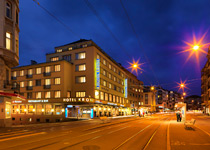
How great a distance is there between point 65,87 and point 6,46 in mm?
26835

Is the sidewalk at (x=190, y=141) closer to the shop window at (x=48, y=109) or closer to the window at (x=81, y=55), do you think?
the shop window at (x=48, y=109)

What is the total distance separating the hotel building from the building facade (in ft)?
73.4

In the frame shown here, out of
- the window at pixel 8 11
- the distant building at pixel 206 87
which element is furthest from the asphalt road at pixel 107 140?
the distant building at pixel 206 87

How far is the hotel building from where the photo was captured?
47.1m

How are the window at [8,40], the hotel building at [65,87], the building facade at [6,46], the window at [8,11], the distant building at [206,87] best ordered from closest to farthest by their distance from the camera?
the building facade at [6,46], the window at [8,40], the window at [8,11], the hotel building at [65,87], the distant building at [206,87]

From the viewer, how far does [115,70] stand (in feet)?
215

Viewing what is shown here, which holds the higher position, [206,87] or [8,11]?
[8,11]

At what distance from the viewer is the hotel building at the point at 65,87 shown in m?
47.1

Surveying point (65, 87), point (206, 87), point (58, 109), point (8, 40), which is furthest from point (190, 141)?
point (206, 87)

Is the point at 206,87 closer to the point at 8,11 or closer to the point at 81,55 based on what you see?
the point at 81,55

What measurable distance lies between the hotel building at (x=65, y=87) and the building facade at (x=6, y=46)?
73.4 feet

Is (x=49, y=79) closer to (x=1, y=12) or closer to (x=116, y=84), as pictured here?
(x=116, y=84)

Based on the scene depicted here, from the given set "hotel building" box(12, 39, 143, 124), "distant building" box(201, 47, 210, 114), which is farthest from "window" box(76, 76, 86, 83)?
"distant building" box(201, 47, 210, 114)

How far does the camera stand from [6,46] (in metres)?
21.5
